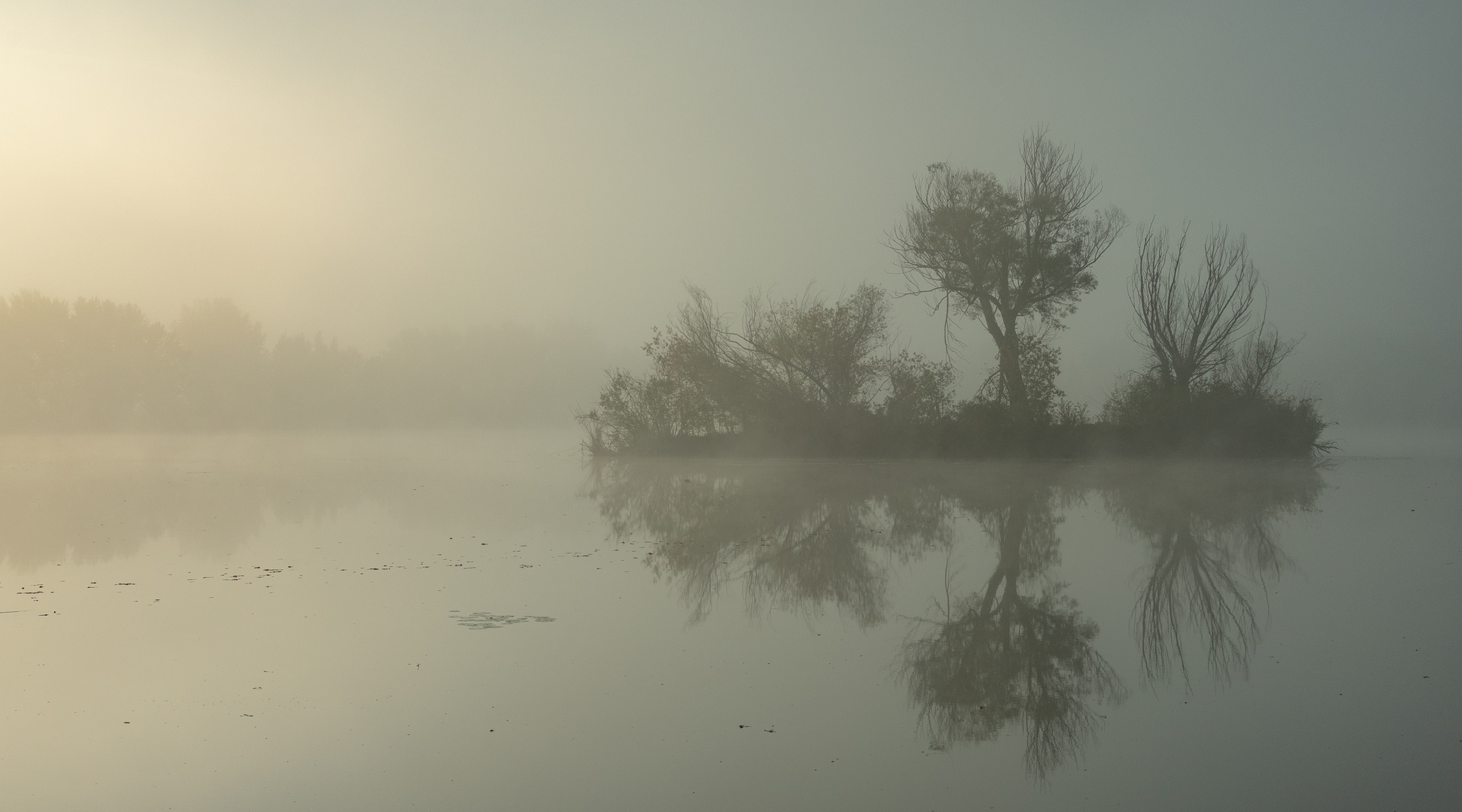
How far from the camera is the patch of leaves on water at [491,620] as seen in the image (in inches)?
252

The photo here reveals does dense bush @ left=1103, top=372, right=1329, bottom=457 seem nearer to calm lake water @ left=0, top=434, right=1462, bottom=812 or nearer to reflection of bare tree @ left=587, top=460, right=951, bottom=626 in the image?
reflection of bare tree @ left=587, top=460, right=951, bottom=626

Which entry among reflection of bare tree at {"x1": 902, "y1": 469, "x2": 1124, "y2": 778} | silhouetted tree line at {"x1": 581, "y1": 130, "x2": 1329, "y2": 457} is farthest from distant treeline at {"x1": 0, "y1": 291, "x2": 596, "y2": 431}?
reflection of bare tree at {"x1": 902, "y1": 469, "x2": 1124, "y2": 778}

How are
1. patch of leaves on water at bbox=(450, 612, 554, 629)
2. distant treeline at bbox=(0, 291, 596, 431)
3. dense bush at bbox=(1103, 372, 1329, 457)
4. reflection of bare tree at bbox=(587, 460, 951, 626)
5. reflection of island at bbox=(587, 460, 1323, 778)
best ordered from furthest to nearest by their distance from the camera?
distant treeline at bbox=(0, 291, 596, 431), dense bush at bbox=(1103, 372, 1329, 457), reflection of bare tree at bbox=(587, 460, 951, 626), patch of leaves on water at bbox=(450, 612, 554, 629), reflection of island at bbox=(587, 460, 1323, 778)

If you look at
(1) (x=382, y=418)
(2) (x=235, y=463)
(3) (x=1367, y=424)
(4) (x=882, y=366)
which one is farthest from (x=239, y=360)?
(3) (x=1367, y=424)

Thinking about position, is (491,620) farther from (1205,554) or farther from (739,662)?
(1205,554)

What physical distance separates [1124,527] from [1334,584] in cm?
320

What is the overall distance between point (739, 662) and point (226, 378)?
64.9 m

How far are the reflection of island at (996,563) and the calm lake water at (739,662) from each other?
4 centimetres

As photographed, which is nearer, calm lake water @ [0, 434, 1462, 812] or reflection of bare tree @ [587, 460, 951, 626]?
calm lake water @ [0, 434, 1462, 812]

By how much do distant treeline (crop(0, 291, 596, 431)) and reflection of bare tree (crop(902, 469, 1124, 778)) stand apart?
59016mm

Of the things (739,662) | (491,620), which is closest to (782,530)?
(491,620)

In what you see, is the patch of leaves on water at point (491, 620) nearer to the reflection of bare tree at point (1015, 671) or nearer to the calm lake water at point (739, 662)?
the calm lake water at point (739, 662)

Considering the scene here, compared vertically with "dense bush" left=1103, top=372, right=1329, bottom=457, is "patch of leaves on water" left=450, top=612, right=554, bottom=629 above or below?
below

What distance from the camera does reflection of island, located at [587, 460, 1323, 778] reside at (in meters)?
4.79
